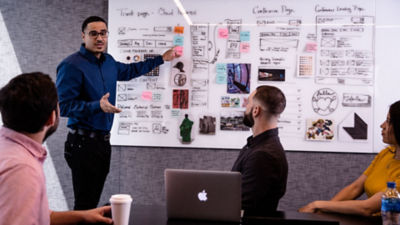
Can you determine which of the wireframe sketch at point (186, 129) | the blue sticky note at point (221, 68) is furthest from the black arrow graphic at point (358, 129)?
the wireframe sketch at point (186, 129)

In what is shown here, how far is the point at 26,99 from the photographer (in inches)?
49.6

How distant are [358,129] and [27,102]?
252 centimetres

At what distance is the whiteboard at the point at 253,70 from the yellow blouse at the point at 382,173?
3.04 ft

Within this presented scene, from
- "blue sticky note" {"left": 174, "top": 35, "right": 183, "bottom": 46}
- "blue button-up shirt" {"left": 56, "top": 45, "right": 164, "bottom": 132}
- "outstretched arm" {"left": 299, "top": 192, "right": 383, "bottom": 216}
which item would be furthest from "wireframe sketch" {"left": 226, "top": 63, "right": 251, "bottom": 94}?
"outstretched arm" {"left": 299, "top": 192, "right": 383, "bottom": 216}

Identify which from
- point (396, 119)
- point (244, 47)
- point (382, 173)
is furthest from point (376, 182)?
point (244, 47)

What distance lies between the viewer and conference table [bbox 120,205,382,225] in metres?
1.49

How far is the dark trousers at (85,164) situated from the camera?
2.72 metres

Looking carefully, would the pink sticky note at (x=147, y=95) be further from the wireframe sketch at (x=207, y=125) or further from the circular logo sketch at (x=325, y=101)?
the circular logo sketch at (x=325, y=101)

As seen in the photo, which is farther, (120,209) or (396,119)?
(396,119)

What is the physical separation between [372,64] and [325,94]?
409mm

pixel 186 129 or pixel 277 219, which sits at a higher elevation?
pixel 186 129

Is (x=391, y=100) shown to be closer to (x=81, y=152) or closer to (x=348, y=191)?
(x=348, y=191)

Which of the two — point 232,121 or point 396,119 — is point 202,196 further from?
point 232,121

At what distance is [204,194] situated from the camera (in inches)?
60.1
